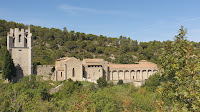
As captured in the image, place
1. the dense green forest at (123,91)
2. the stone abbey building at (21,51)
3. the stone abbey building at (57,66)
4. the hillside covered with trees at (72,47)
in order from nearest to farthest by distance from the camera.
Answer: the dense green forest at (123,91), the stone abbey building at (21,51), the stone abbey building at (57,66), the hillside covered with trees at (72,47)

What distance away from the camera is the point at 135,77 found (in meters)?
40.5

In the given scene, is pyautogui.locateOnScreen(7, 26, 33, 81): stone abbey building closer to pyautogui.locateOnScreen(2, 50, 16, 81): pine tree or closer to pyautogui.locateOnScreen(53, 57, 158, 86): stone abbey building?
pyautogui.locateOnScreen(2, 50, 16, 81): pine tree

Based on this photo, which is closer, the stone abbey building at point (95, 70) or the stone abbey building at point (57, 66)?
the stone abbey building at point (57, 66)

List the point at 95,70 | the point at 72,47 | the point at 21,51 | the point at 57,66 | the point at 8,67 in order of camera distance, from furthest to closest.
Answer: the point at 72,47 → the point at 95,70 → the point at 57,66 → the point at 21,51 → the point at 8,67

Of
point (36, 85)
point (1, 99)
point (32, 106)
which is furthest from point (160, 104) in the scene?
point (36, 85)

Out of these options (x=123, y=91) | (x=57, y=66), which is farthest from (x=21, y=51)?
(x=123, y=91)

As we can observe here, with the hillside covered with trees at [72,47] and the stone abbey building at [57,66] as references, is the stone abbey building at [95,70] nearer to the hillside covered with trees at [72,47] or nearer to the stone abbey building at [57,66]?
the stone abbey building at [57,66]

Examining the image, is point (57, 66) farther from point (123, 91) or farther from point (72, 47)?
point (72, 47)

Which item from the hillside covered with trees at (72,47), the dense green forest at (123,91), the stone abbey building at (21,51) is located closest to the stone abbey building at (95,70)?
the dense green forest at (123,91)

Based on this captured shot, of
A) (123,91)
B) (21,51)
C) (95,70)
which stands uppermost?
(21,51)

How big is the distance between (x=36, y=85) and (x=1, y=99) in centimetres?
861

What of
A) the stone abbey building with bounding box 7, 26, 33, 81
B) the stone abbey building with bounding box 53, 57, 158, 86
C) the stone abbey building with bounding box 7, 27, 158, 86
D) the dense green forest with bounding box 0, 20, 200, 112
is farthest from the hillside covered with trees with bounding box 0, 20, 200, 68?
the stone abbey building with bounding box 7, 26, 33, 81

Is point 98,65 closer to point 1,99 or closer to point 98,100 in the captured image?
point 98,100

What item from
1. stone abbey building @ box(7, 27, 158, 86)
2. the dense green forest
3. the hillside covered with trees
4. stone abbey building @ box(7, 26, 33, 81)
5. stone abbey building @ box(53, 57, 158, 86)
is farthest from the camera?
the hillside covered with trees
